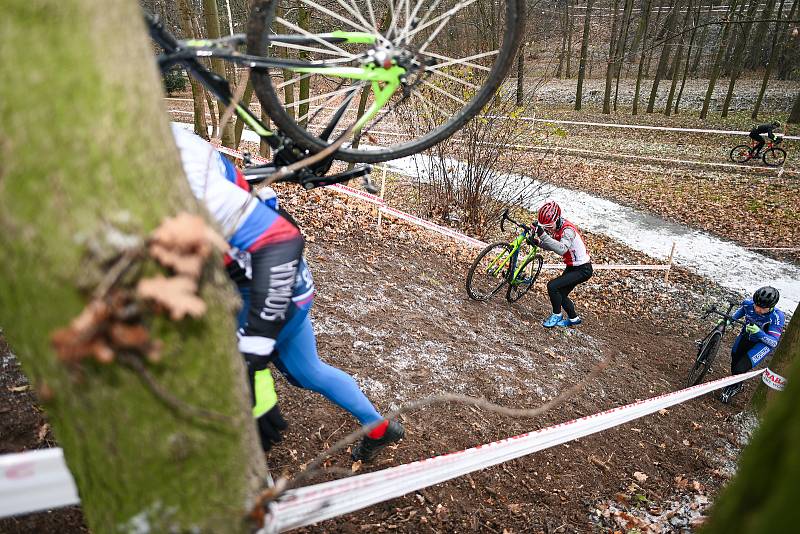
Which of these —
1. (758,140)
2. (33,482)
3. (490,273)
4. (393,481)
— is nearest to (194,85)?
(490,273)

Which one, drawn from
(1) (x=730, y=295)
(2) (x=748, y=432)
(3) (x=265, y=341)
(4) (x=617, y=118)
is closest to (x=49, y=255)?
(3) (x=265, y=341)

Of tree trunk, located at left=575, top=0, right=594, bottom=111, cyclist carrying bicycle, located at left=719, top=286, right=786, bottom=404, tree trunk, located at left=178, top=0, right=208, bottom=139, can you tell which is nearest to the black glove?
cyclist carrying bicycle, located at left=719, top=286, right=786, bottom=404

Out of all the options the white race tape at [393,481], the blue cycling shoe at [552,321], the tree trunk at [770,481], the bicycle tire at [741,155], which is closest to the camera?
the tree trunk at [770,481]

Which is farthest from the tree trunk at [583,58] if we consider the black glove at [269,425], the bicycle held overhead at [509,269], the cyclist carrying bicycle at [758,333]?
the black glove at [269,425]

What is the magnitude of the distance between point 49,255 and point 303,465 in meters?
2.79

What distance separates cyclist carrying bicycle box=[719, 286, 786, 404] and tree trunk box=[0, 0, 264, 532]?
21.5ft

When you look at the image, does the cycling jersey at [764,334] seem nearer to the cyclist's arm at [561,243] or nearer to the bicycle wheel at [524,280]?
the cyclist's arm at [561,243]

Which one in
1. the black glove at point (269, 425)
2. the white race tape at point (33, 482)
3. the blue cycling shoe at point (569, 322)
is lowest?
the blue cycling shoe at point (569, 322)

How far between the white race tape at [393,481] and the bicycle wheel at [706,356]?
340 centimetres

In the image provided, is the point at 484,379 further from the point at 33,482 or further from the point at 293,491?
the point at 33,482

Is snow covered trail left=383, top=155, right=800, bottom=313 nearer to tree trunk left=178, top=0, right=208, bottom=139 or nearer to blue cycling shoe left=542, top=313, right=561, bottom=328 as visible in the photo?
blue cycling shoe left=542, top=313, right=561, bottom=328

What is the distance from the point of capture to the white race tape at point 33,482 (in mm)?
1816

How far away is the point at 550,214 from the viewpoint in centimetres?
700

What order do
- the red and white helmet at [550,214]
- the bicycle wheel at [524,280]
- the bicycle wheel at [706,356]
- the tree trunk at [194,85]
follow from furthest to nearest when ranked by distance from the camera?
1. the tree trunk at [194,85]
2. the bicycle wheel at [524,280]
3. the red and white helmet at [550,214]
4. the bicycle wheel at [706,356]
